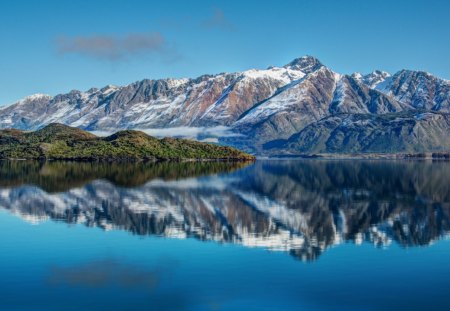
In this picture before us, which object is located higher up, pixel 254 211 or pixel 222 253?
pixel 254 211

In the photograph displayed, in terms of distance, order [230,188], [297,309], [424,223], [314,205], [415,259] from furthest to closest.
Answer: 1. [230,188]
2. [314,205]
3. [424,223]
4. [415,259]
5. [297,309]

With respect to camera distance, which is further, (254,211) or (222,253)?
(254,211)

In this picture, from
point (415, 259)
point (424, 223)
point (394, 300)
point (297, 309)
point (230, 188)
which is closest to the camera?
point (297, 309)

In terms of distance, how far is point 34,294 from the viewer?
51594 mm

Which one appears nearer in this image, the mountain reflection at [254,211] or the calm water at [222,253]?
the calm water at [222,253]

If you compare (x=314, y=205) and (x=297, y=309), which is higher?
(x=314, y=205)

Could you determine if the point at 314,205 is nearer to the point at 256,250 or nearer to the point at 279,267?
the point at 256,250

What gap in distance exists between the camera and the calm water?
50.9 metres

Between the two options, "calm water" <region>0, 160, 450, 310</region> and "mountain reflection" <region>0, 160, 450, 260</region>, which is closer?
"calm water" <region>0, 160, 450, 310</region>

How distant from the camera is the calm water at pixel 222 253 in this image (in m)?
50.9

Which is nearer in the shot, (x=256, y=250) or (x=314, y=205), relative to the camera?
(x=256, y=250)

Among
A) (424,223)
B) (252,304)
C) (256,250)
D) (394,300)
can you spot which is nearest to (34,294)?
(252,304)

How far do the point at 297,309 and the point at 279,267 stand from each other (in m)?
14.1

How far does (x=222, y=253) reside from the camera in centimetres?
6906
